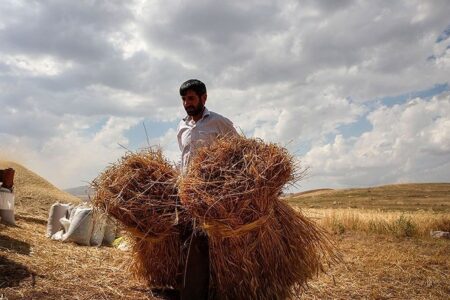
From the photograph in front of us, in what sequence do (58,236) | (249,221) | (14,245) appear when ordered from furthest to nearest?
1. (58,236)
2. (14,245)
3. (249,221)

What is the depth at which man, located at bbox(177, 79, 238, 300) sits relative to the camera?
3693 millimetres

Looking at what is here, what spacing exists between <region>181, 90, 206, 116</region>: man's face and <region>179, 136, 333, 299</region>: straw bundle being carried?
1.96ft

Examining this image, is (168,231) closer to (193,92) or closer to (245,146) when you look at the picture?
(245,146)

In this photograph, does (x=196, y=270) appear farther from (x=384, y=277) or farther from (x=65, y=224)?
(x=65, y=224)

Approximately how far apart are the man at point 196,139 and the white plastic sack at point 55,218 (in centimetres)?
485

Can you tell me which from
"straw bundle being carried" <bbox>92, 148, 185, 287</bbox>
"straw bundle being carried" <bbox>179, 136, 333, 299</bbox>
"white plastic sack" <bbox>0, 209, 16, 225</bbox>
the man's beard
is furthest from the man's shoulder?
"white plastic sack" <bbox>0, 209, 16, 225</bbox>

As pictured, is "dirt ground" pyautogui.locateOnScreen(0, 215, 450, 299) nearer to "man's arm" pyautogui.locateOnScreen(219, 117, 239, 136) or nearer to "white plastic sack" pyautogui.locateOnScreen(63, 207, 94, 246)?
"white plastic sack" pyautogui.locateOnScreen(63, 207, 94, 246)

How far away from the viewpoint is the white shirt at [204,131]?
4.05 m

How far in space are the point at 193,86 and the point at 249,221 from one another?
148 centimetres

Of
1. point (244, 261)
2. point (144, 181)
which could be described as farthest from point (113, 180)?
point (244, 261)

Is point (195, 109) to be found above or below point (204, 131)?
above

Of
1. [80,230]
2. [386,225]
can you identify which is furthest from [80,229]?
[386,225]

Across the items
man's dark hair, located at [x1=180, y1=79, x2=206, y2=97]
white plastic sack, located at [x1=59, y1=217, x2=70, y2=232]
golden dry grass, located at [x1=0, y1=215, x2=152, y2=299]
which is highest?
man's dark hair, located at [x1=180, y1=79, x2=206, y2=97]

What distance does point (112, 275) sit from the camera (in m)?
4.89
